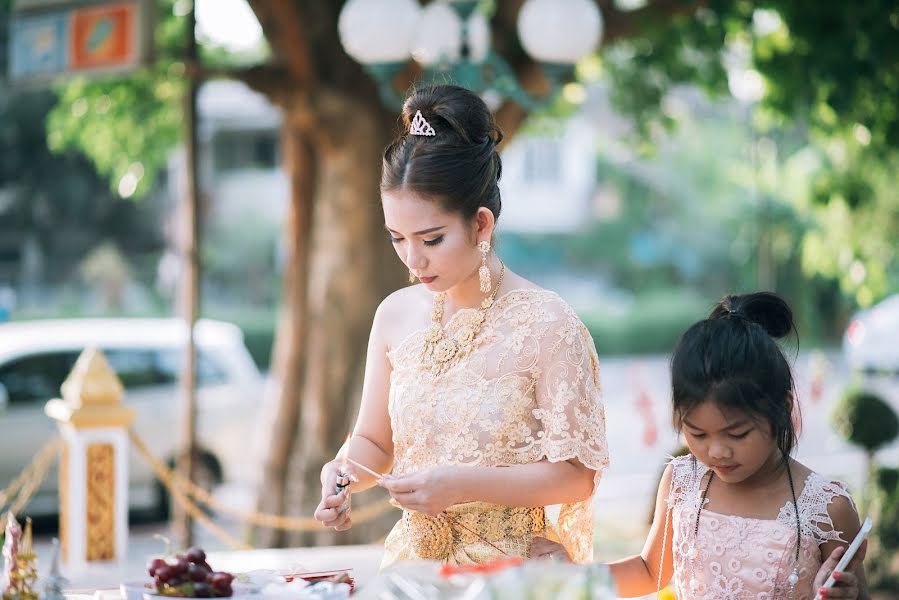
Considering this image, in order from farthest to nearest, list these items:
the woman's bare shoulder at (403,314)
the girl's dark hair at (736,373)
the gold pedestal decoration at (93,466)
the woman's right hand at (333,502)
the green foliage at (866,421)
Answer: the green foliage at (866,421), the gold pedestal decoration at (93,466), the woman's bare shoulder at (403,314), the woman's right hand at (333,502), the girl's dark hair at (736,373)

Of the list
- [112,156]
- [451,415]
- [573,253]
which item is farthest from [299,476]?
[573,253]

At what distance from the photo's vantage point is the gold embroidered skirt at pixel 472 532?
8.59 ft

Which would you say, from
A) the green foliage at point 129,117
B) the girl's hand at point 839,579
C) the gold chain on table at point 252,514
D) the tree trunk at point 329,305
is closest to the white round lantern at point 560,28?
the tree trunk at point 329,305

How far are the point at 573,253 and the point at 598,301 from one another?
171 centimetres

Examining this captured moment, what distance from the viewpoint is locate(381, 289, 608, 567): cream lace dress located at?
2564mm

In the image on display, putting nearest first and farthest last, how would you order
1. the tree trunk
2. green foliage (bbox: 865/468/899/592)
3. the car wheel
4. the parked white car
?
the tree trunk < green foliage (bbox: 865/468/899/592) < the parked white car < the car wheel

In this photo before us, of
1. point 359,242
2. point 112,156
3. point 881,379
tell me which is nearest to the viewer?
point 359,242

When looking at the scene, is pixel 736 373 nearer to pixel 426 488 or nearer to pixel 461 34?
pixel 426 488

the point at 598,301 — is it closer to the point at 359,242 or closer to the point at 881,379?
the point at 881,379

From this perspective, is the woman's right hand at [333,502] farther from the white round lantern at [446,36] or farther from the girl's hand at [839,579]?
the white round lantern at [446,36]

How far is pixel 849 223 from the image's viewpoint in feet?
29.8

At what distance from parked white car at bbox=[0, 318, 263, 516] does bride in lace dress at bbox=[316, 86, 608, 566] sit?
6.70 metres

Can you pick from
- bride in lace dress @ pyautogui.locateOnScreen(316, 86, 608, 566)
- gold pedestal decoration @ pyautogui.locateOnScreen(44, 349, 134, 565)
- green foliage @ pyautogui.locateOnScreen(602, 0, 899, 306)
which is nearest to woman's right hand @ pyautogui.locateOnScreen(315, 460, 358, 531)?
bride in lace dress @ pyautogui.locateOnScreen(316, 86, 608, 566)

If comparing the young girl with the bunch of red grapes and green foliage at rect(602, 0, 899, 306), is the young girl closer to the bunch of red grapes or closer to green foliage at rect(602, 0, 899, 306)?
the bunch of red grapes
